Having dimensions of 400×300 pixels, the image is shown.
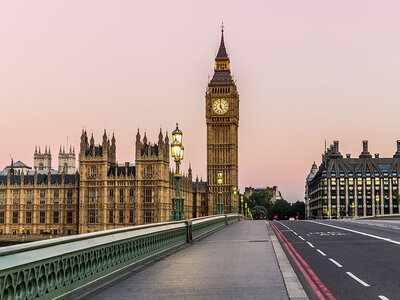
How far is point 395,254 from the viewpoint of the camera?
18.6 metres

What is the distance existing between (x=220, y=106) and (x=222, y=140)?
37.2 feet

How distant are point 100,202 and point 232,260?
123m

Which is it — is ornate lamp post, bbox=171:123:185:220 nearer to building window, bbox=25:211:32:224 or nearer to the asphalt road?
the asphalt road

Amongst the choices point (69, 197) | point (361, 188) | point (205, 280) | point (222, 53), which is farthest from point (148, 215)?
point (205, 280)

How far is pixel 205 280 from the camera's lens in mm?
12789

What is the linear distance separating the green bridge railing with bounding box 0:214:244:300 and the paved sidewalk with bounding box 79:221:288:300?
581 mm

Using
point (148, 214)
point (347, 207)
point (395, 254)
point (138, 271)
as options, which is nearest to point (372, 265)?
point (395, 254)

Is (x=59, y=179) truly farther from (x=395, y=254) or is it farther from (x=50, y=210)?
(x=395, y=254)

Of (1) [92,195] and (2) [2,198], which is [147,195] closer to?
(1) [92,195]

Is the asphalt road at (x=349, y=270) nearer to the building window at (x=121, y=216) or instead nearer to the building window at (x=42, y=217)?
the building window at (x=121, y=216)

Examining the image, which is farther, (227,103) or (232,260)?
→ (227,103)

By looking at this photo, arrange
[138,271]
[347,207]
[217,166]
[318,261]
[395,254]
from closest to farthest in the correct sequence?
[138,271]
[318,261]
[395,254]
[217,166]
[347,207]

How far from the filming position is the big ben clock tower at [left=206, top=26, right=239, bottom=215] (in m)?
165

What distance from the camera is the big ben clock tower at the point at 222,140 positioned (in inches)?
6494
